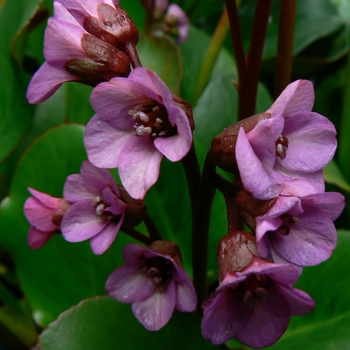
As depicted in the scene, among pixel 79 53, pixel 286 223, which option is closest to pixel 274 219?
pixel 286 223

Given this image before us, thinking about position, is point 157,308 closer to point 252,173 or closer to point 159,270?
point 159,270

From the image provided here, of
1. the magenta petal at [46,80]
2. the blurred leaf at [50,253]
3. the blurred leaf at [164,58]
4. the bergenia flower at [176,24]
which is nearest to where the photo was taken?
the magenta petal at [46,80]

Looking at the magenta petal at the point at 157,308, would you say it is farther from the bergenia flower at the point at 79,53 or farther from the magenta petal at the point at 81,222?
the bergenia flower at the point at 79,53

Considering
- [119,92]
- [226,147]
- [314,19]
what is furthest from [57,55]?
[314,19]

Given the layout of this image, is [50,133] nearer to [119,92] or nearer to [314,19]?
[119,92]

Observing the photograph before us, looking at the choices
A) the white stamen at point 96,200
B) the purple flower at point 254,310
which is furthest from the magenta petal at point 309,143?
the white stamen at point 96,200

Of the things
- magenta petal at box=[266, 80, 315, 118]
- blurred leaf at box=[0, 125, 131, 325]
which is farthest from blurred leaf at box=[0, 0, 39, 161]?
magenta petal at box=[266, 80, 315, 118]

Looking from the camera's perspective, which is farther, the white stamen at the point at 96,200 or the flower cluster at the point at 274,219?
the white stamen at the point at 96,200
